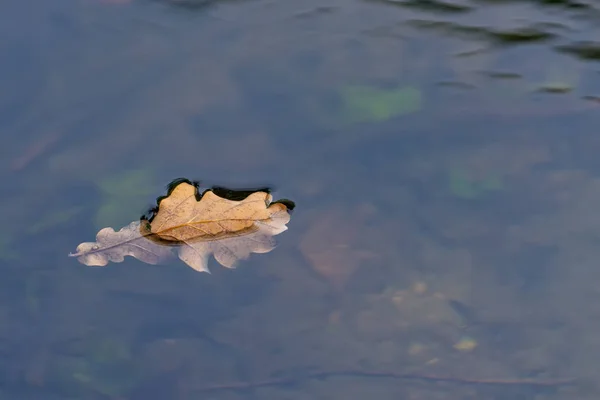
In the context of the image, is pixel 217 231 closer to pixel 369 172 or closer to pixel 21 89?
pixel 369 172

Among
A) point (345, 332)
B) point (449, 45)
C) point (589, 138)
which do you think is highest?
point (449, 45)

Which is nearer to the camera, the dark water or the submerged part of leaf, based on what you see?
the dark water

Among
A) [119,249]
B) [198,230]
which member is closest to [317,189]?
[198,230]

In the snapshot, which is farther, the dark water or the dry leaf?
the dry leaf

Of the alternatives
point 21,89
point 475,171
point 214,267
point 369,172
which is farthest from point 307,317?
point 21,89

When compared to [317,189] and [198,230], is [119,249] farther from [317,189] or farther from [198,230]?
[317,189]

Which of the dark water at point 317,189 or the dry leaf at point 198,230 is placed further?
the dry leaf at point 198,230
